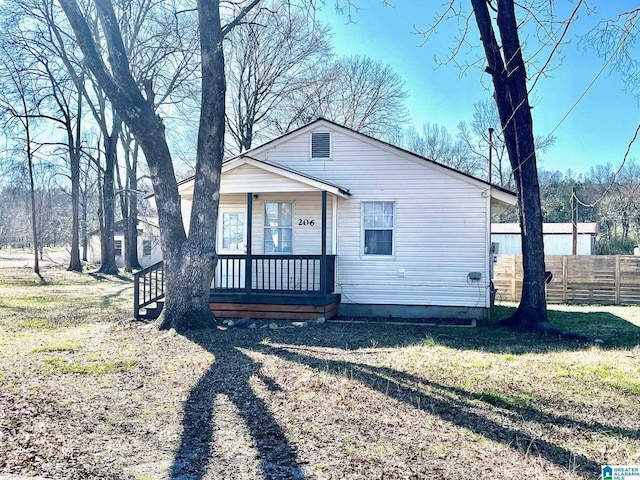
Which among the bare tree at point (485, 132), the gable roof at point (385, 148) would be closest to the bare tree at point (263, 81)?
the bare tree at point (485, 132)

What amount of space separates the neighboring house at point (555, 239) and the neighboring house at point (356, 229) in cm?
1595

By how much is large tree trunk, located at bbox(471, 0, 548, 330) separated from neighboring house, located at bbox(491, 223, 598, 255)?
58.9ft

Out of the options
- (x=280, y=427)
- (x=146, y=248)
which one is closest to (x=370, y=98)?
(x=146, y=248)

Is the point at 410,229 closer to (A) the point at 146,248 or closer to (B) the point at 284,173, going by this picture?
(B) the point at 284,173

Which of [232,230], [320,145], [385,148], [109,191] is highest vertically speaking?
[109,191]

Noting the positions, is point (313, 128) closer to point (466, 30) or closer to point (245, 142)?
point (466, 30)

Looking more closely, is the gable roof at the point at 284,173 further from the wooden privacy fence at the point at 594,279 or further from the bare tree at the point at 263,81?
the bare tree at the point at 263,81

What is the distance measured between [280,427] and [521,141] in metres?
7.84

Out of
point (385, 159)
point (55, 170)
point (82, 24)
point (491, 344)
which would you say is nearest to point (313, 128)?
point (385, 159)

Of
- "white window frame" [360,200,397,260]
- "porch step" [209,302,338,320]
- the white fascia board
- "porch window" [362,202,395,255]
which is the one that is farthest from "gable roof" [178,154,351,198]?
"porch step" [209,302,338,320]

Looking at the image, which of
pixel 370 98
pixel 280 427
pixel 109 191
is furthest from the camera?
pixel 370 98

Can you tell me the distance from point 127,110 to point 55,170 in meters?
24.5

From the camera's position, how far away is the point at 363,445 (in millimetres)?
3809

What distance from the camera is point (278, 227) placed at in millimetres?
12406
